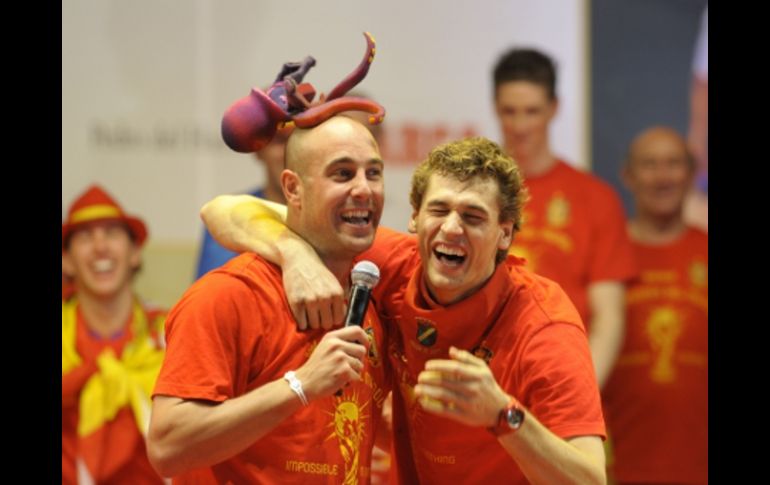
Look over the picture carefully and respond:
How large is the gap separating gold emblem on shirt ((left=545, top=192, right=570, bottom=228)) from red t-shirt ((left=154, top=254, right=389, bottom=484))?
8.18ft

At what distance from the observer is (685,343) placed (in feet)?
18.5

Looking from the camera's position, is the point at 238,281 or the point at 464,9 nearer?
the point at 238,281

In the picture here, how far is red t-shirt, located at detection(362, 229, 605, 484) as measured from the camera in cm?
291

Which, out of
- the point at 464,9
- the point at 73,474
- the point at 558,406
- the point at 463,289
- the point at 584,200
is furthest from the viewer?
the point at 464,9

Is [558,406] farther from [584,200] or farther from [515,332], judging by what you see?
[584,200]

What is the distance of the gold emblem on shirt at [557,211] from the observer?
5.41 metres

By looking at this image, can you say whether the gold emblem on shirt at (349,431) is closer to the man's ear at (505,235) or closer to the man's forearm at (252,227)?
the man's forearm at (252,227)

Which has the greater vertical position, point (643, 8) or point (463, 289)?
point (643, 8)

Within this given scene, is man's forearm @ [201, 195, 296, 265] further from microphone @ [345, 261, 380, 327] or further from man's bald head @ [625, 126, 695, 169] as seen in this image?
man's bald head @ [625, 126, 695, 169]

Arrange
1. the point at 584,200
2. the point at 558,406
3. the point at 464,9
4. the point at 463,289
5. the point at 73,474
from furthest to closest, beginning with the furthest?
the point at 464,9
the point at 584,200
the point at 73,474
the point at 463,289
the point at 558,406

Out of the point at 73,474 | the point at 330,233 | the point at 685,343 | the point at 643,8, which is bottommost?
the point at 73,474

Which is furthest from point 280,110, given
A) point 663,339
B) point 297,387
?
point 663,339

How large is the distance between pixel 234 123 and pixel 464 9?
9.97 feet
